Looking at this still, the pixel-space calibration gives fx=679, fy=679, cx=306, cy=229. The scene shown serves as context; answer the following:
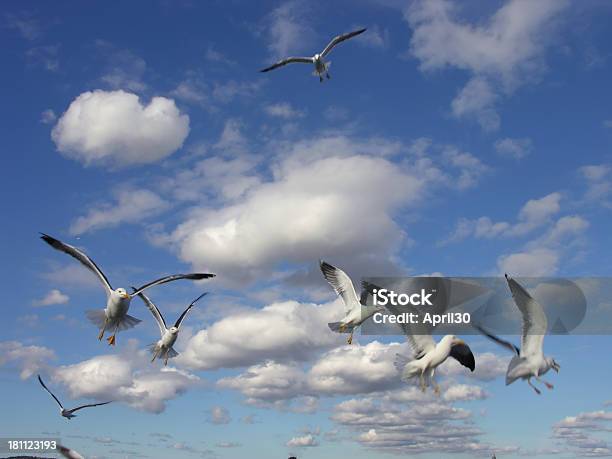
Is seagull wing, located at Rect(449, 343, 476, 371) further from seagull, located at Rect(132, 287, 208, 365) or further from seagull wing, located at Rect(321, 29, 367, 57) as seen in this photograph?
seagull wing, located at Rect(321, 29, 367, 57)

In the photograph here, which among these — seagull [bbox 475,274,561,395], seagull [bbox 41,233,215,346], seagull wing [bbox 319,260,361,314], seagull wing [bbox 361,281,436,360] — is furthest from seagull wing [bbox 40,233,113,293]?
seagull [bbox 475,274,561,395]

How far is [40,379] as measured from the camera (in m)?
59.2

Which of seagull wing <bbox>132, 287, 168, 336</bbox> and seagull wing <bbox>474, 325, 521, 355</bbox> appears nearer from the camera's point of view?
seagull wing <bbox>474, 325, 521, 355</bbox>

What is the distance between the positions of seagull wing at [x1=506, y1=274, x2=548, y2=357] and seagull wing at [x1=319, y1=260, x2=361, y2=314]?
14339 mm

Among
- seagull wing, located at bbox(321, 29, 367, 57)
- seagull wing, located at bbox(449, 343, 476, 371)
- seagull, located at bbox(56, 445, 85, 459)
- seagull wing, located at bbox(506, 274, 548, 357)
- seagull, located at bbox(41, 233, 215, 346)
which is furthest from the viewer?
seagull wing, located at bbox(321, 29, 367, 57)

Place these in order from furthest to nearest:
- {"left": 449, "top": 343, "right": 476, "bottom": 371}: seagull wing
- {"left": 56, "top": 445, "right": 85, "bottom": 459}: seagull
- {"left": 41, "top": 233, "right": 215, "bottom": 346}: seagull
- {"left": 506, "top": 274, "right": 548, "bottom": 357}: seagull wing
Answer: {"left": 41, "top": 233, "right": 215, "bottom": 346}: seagull, {"left": 449, "top": 343, "right": 476, "bottom": 371}: seagull wing, {"left": 506, "top": 274, "right": 548, "bottom": 357}: seagull wing, {"left": 56, "top": 445, "right": 85, "bottom": 459}: seagull

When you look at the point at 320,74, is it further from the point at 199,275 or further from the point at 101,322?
the point at 101,322

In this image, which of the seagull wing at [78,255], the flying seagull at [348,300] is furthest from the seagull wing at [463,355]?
the seagull wing at [78,255]

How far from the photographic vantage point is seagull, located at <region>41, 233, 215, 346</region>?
44.8 metres

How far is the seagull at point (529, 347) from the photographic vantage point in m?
37.1

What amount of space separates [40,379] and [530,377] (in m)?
41.9

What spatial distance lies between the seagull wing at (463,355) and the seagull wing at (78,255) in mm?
23845

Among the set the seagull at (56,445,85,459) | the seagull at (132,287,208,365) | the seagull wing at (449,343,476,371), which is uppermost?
the seagull at (132,287,208,365)

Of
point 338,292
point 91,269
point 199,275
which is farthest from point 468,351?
point 91,269
